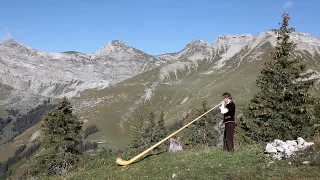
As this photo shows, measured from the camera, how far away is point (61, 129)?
4456cm

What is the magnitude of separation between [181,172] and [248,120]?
29.5 metres

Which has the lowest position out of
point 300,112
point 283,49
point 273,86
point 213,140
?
point 213,140

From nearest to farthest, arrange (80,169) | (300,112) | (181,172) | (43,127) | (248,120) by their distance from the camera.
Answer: (181,172) → (80,169) → (300,112) → (248,120) → (43,127)

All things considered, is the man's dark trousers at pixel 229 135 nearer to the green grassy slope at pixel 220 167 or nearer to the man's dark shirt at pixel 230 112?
the man's dark shirt at pixel 230 112

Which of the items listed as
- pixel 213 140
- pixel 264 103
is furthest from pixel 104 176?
pixel 213 140

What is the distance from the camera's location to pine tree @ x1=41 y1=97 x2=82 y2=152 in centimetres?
4400

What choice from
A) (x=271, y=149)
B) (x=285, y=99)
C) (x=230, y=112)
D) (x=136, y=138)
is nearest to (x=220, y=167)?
(x=271, y=149)

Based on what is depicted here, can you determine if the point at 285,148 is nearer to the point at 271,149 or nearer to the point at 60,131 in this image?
the point at 271,149

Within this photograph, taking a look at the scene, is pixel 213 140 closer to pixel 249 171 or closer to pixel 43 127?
pixel 43 127

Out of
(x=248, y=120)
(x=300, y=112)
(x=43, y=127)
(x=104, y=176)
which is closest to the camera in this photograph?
(x=104, y=176)

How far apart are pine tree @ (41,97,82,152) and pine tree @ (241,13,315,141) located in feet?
87.9

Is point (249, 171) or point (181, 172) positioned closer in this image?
point (249, 171)

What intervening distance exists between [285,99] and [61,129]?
31678 mm

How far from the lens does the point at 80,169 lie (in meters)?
19.8
